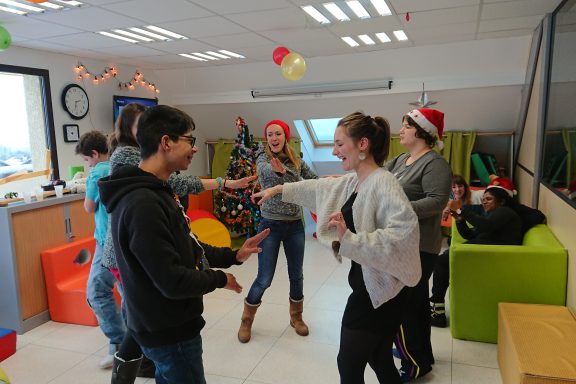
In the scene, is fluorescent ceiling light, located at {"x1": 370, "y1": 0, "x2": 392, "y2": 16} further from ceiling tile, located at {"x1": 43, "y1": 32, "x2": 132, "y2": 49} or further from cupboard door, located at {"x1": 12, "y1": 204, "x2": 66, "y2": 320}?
cupboard door, located at {"x1": 12, "y1": 204, "x2": 66, "y2": 320}

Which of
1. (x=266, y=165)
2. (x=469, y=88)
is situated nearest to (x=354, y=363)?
(x=266, y=165)

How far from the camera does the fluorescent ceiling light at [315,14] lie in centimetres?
320

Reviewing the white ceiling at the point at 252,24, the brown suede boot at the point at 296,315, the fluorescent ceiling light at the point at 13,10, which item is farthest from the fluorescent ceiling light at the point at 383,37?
the fluorescent ceiling light at the point at 13,10

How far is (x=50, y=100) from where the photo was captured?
15.3 ft

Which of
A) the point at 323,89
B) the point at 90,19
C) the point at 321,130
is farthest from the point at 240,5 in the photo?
the point at 321,130

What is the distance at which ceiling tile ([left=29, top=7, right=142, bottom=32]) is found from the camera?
10.4 feet

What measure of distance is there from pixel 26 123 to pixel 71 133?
0.44 meters

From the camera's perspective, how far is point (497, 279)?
2703mm

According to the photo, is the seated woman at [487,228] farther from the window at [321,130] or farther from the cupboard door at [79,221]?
the window at [321,130]

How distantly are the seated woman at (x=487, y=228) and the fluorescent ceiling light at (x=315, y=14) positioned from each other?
1763 millimetres

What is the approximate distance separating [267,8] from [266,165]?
1181 mm

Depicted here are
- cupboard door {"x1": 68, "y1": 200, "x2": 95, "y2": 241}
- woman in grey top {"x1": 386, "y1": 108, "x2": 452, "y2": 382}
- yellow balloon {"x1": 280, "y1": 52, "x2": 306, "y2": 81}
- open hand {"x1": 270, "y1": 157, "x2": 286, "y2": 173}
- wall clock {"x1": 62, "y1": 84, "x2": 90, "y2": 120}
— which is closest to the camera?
woman in grey top {"x1": 386, "y1": 108, "x2": 452, "y2": 382}

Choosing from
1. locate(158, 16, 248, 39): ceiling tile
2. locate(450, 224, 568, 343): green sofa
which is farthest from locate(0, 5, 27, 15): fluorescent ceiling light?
locate(450, 224, 568, 343): green sofa

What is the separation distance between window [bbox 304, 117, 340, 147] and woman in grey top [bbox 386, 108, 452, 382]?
4.21 metres
